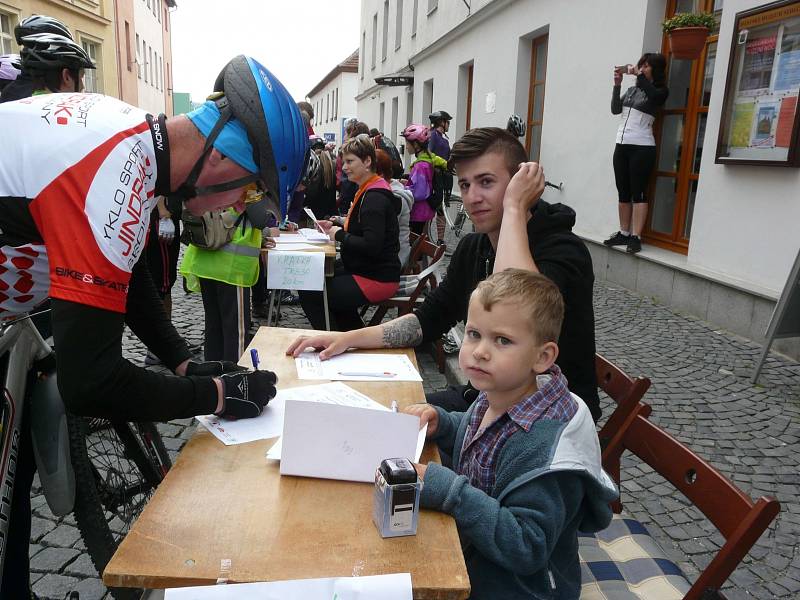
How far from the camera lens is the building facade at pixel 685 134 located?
483 centimetres

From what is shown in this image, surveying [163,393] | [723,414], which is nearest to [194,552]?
[163,393]

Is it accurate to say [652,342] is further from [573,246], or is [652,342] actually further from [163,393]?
[163,393]

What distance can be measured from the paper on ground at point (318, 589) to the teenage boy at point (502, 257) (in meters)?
1.17

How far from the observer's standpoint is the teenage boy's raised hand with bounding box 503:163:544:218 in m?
2.16

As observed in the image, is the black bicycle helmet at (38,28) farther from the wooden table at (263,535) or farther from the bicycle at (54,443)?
the wooden table at (263,535)

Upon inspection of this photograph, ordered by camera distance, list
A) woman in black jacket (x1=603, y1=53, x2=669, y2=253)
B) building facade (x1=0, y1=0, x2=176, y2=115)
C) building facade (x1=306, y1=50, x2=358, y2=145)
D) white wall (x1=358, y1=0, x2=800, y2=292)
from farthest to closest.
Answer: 1. building facade (x1=306, y1=50, x2=358, y2=145)
2. building facade (x1=0, y1=0, x2=176, y2=115)
3. woman in black jacket (x1=603, y1=53, x2=669, y2=253)
4. white wall (x1=358, y1=0, x2=800, y2=292)

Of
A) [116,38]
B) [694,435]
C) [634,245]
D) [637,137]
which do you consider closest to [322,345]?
[694,435]

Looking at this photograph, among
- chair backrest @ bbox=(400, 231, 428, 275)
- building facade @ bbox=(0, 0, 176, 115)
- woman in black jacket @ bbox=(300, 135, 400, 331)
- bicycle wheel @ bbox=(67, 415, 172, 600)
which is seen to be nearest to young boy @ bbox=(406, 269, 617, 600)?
bicycle wheel @ bbox=(67, 415, 172, 600)

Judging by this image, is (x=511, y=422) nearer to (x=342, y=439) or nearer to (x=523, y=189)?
(x=342, y=439)

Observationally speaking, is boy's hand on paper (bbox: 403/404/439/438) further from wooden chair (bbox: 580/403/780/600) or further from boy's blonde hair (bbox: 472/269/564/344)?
wooden chair (bbox: 580/403/780/600)

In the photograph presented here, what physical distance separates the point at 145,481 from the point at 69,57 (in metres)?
2.65

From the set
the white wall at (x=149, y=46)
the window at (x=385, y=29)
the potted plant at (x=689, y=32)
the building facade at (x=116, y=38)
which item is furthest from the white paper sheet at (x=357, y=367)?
the white wall at (x=149, y=46)

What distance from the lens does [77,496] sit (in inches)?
72.9

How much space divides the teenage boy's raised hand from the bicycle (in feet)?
4.84
